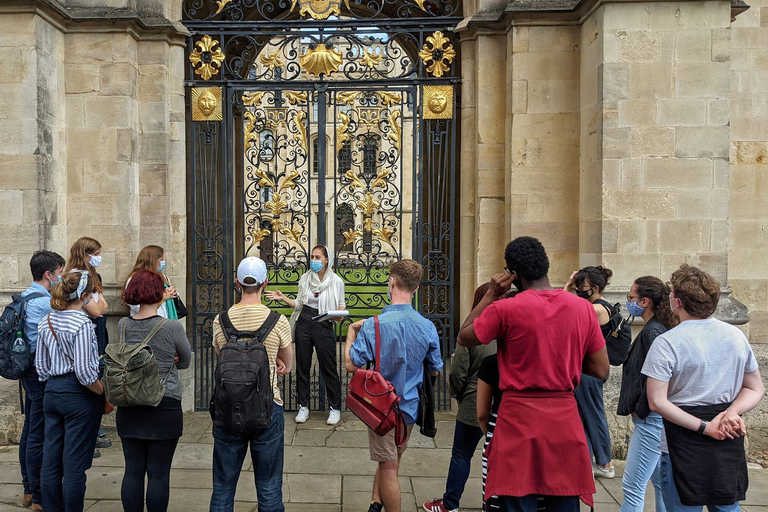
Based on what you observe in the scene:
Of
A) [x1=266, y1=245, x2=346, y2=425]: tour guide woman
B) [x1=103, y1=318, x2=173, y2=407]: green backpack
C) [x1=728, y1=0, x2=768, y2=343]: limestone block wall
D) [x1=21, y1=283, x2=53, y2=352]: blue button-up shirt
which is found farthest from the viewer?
[x1=728, y1=0, x2=768, y2=343]: limestone block wall

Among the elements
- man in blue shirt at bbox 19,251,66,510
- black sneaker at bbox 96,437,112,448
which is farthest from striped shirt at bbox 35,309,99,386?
black sneaker at bbox 96,437,112,448

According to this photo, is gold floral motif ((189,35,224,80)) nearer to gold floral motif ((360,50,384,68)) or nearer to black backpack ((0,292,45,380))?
gold floral motif ((360,50,384,68))

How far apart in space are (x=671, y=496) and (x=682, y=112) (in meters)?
3.71

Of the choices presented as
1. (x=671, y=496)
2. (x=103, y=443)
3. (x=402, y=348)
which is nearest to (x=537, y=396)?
(x=671, y=496)

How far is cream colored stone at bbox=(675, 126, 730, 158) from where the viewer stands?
18.9ft

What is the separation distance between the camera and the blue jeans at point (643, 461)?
3.78 meters

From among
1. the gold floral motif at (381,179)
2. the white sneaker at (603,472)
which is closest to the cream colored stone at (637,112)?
the gold floral motif at (381,179)

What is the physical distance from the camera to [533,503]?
119 inches

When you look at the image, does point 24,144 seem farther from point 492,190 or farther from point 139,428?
point 492,190

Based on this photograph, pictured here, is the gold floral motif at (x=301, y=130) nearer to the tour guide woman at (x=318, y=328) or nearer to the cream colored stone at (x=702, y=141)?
the tour guide woman at (x=318, y=328)

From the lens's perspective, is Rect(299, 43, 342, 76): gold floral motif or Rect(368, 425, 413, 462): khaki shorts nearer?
Answer: Rect(368, 425, 413, 462): khaki shorts

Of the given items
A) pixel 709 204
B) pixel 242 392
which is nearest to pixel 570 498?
pixel 242 392

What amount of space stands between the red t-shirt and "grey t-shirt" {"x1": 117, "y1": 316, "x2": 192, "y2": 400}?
1.62 metres

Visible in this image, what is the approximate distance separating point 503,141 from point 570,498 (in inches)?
174
